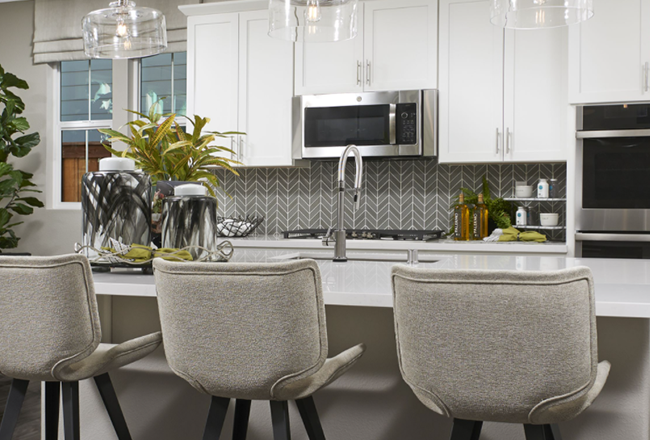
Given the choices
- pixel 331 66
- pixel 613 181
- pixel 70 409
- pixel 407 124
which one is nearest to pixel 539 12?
pixel 70 409

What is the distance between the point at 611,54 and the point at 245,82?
2.24m

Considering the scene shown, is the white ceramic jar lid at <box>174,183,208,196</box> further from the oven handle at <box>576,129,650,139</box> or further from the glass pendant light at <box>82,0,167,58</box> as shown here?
the oven handle at <box>576,129,650,139</box>

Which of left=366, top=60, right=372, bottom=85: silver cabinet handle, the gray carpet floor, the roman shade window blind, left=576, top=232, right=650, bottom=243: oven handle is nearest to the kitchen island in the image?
the gray carpet floor

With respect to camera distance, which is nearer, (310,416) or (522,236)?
(310,416)

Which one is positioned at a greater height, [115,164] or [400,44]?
[400,44]

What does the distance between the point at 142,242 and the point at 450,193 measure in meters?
2.70

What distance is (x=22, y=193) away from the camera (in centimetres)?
515

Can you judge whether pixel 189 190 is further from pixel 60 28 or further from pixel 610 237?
pixel 60 28

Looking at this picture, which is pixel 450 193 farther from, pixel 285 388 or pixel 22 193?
pixel 22 193

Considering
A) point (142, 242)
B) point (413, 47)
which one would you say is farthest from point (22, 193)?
point (142, 242)

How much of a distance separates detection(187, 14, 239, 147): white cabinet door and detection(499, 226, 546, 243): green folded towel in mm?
1886

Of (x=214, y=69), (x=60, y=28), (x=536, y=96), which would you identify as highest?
(x=60, y=28)

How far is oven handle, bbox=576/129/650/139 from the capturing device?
3.31m

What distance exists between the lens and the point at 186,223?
71.3 inches
